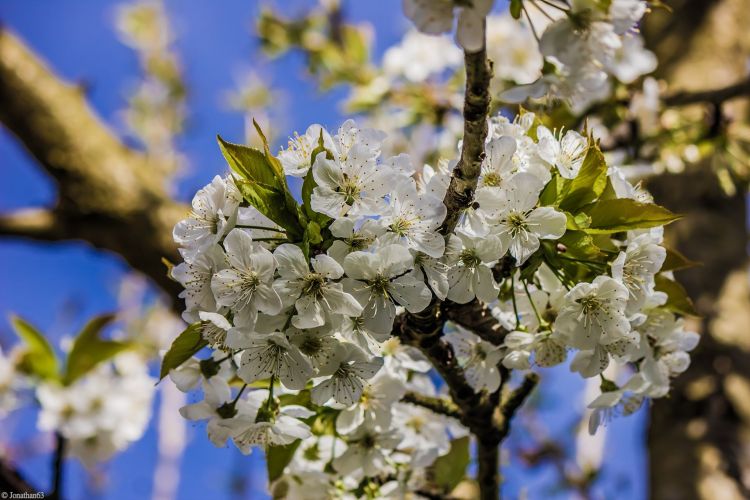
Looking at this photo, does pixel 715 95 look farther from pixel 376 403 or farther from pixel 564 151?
pixel 376 403

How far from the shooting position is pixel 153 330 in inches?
228

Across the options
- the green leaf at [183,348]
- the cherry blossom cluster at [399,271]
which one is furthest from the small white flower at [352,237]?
the green leaf at [183,348]

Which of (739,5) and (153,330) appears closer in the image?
(739,5)

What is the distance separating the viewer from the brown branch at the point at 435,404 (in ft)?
3.81

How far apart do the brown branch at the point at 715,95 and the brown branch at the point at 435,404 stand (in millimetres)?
1282

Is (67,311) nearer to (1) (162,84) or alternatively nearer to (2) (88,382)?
(1) (162,84)

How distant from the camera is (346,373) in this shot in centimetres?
90

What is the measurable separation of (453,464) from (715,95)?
1.32 m

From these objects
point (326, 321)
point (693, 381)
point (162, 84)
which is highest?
point (162, 84)

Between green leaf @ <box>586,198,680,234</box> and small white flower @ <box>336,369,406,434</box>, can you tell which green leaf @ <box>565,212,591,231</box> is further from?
small white flower @ <box>336,369,406,434</box>

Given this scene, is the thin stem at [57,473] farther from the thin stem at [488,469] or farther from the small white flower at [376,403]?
the thin stem at [488,469]

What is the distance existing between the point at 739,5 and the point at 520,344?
2.76 m

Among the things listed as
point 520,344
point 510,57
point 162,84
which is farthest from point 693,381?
point 162,84

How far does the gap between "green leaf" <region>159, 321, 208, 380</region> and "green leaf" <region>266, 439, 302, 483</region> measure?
26cm
